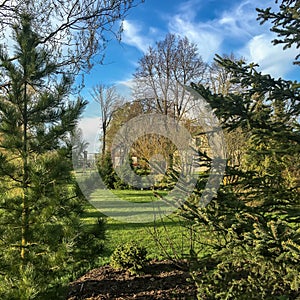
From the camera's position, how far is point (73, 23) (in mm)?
4254

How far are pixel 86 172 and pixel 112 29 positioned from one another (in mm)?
2556

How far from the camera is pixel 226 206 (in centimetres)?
212

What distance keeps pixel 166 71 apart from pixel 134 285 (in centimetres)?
1289

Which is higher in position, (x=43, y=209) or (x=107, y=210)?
(x=43, y=209)

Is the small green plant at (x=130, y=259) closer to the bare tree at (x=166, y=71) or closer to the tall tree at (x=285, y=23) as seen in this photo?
the tall tree at (x=285, y=23)

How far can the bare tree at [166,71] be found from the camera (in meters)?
14.2

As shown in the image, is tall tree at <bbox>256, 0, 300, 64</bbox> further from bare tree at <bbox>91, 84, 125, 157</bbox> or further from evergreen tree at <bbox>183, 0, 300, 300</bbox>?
bare tree at <bbox>91, 84, 125, 157</bbox>

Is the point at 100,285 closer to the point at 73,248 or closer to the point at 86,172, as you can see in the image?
the point at 73,248

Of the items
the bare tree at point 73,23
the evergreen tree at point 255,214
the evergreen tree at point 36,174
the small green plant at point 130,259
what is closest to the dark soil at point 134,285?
the small green plant at point 130,259

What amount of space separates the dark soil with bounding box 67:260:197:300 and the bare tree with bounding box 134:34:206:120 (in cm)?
1039

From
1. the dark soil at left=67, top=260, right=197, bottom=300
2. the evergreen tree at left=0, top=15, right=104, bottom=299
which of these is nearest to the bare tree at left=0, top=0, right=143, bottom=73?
the evergreen tree at left=0, top=15, right=104, bottom=299

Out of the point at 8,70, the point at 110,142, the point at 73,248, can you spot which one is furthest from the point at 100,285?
the point at 110,142

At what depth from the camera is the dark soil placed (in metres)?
3.16

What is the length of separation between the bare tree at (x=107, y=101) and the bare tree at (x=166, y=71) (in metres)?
1.97
